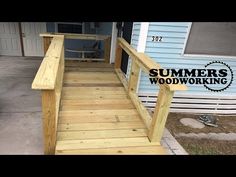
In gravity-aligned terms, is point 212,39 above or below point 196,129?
above

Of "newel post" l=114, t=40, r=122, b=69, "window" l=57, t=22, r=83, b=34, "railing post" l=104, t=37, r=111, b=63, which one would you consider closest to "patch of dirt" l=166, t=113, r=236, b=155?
"newel post" l=114, t=40, r=122, b=69

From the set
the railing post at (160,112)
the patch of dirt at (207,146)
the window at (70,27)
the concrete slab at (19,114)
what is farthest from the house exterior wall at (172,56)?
the window at (70,27)

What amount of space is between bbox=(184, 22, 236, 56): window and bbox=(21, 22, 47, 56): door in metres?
4.99

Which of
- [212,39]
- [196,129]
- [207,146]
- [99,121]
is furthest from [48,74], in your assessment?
[212,39]

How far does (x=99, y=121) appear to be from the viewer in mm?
2768

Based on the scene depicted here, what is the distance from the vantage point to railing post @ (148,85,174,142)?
2105mm

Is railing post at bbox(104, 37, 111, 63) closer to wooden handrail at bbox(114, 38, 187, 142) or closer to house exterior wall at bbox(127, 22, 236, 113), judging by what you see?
house exterior wall at bbox(127, 22, 236, 113)

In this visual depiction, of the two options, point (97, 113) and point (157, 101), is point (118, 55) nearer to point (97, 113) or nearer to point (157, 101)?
point (97, 113)

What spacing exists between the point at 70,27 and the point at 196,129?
18.4 ft

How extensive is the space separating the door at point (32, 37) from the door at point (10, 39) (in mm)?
220

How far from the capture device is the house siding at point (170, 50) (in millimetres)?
3723

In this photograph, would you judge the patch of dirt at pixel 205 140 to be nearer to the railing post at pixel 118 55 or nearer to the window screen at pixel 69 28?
the railing post at pixel 118 55
